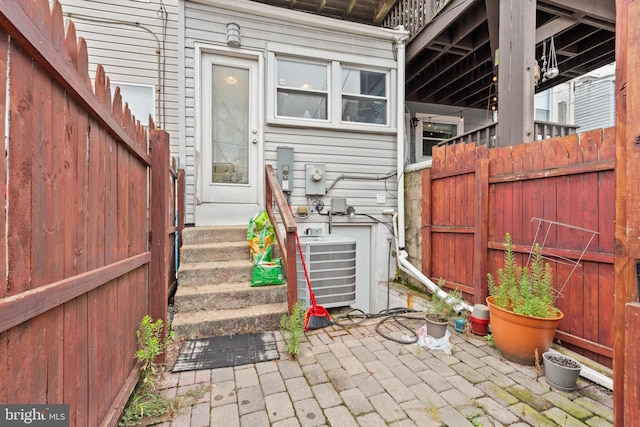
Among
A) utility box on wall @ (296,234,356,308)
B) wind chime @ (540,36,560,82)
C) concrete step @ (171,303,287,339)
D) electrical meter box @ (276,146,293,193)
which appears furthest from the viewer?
wind chime @ (540,36,560,82)

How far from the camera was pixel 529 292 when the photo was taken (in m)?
2.19

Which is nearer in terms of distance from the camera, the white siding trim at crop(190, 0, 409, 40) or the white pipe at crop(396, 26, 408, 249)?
the white siding trim at crop(190, 0, 409, 40)

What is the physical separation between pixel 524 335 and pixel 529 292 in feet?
1.08

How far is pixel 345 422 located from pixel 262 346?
1.00 m

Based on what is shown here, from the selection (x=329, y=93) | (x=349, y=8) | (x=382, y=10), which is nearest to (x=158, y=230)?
(x=329, y=93)

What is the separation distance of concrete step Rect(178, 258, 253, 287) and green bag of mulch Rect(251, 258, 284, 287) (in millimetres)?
159

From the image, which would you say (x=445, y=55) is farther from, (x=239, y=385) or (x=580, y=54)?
(x=239, y=385)

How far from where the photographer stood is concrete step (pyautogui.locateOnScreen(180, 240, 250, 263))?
3084mm

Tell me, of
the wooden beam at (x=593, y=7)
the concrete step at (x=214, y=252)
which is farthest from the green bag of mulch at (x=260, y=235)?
the wooden beam at (x=593, y=7)

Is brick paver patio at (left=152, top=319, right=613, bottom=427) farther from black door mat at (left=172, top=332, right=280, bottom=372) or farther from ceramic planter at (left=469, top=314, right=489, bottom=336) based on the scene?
ceramic planter at (left=469, top=314, right=489, bottom=336)

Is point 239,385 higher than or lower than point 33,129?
lower

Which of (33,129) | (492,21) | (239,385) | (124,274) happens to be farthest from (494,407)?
(492,21)

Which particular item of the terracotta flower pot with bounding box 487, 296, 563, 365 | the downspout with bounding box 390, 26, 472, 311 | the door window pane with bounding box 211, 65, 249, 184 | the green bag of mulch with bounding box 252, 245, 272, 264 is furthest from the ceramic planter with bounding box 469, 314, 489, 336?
the door window pane with bounding box 211, 65, 249, 184

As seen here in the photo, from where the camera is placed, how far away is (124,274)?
5.17ft
